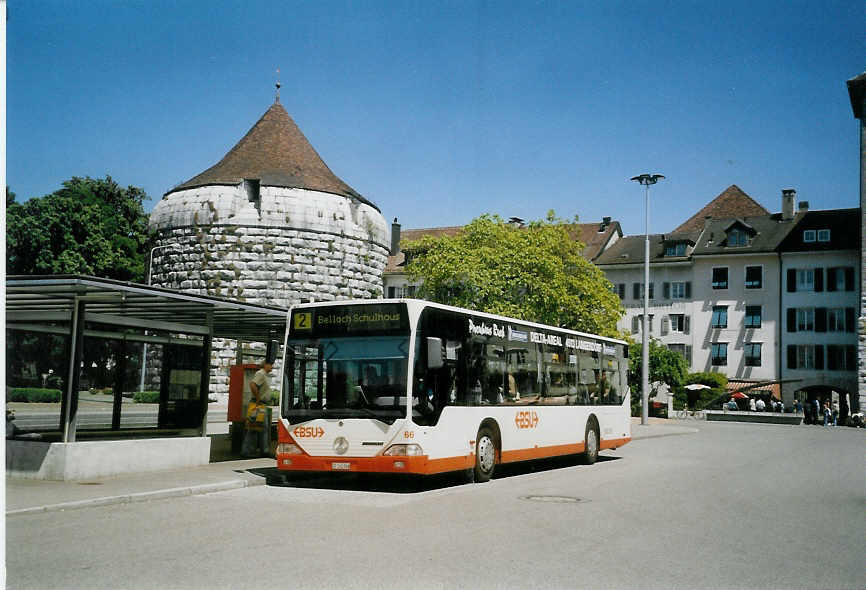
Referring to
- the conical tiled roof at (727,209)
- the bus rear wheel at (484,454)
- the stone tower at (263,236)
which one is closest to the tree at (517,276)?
the stone tower at (263,236)

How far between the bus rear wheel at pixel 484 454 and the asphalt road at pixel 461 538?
0.84 ft

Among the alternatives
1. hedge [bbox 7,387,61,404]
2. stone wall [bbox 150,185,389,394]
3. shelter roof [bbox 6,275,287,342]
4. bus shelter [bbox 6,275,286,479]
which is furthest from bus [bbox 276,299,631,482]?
stone wall [bbox 150,185,389,394]

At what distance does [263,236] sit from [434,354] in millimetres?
33274

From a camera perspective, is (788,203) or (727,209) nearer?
(788,203)

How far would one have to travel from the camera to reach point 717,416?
184 feet

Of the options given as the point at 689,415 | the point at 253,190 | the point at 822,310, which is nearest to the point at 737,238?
the point at 822,310

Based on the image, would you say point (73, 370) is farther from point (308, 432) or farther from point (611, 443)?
point (611, 443)

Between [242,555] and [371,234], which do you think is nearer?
[242,555]

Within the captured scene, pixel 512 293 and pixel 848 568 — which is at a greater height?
pixel 512 293

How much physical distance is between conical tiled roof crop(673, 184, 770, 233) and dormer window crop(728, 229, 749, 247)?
494cm

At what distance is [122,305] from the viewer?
15.9 m

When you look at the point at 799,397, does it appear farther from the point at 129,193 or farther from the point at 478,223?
the point at 129,193

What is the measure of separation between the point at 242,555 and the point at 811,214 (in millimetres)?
68125

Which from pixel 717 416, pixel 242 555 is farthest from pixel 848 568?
pixel 717 416
